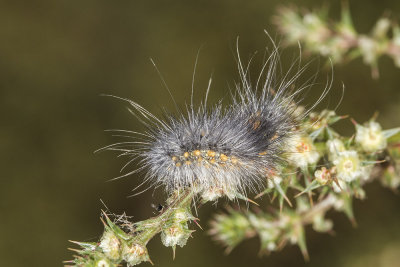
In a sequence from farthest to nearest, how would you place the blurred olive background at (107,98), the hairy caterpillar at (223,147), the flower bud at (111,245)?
the blurred olive background at (107,98) → the hairy caterpillar at (223,147) → the flower bud at (111,245)

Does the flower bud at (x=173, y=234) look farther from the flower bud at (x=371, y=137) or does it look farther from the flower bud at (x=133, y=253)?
the flower bud at (x=371, y=137)

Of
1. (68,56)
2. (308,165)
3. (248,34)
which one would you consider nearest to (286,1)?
(248,34)

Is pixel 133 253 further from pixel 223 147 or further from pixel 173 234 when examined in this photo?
pixel 223 147

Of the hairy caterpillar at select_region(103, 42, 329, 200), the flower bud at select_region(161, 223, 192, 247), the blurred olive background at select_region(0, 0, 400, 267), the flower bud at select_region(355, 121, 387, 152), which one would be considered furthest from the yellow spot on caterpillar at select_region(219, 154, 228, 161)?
the blurred olive background at select_region(0, 0, 400, 267)

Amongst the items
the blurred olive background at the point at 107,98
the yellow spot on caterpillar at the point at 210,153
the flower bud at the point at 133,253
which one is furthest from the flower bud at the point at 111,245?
the blurred olive background at the point at 107,98

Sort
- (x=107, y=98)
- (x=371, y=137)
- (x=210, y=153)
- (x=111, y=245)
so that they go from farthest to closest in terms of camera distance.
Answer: (x=107, y=98) < (x=210, y=153) < (x=371, y=137) < (x=111, y=245)

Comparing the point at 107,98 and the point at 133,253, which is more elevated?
the point at 107,98

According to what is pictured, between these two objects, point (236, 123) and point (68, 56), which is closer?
point (236, 123)

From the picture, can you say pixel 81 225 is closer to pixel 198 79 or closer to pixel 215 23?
pixel 198 79

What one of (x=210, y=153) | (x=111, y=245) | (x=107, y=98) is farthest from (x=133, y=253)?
(x=107, y=98)
